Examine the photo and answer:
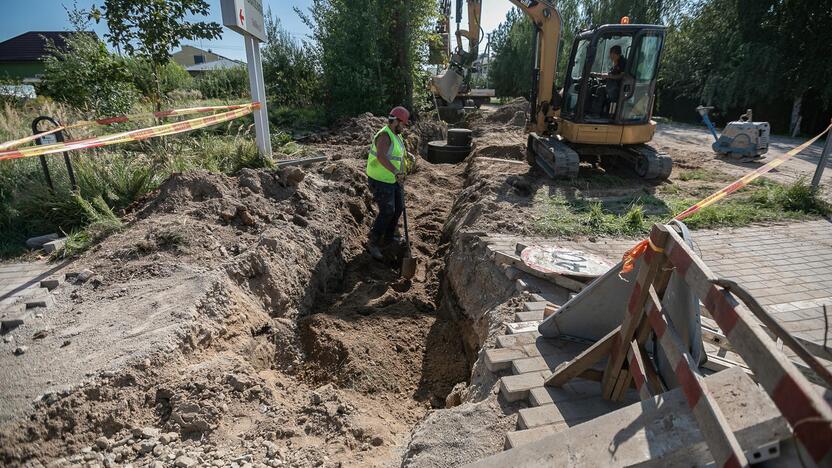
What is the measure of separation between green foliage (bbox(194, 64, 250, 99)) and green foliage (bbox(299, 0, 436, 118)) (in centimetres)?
352

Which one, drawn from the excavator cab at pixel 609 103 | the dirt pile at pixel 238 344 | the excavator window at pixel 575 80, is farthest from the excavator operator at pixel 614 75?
the dirt pile at pixel 238 344

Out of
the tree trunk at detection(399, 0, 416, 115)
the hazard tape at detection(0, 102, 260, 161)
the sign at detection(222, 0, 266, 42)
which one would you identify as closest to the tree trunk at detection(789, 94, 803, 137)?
the tree trunk at detection(399, 0, 416, 115)

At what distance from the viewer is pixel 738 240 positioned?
18.6 ft

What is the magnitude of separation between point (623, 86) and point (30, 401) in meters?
8.88

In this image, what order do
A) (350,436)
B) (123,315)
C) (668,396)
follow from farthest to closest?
1. (123,315)
2. (350,436)
3. (668,396)

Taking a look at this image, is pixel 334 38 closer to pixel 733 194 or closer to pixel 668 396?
pixel 733 194

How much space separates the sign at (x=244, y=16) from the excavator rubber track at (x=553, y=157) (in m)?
5.48

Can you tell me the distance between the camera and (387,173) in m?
6.17

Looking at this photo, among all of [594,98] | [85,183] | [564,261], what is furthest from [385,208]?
[594,98]

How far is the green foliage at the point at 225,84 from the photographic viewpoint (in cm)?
1747

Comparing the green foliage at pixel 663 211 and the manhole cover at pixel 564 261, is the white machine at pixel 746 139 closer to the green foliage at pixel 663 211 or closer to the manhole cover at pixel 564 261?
the green foliage at pixel 663 211

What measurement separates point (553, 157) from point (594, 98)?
4.86 ft

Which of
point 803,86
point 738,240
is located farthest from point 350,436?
point 803,86

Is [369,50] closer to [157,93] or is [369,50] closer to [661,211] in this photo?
[157,93]
